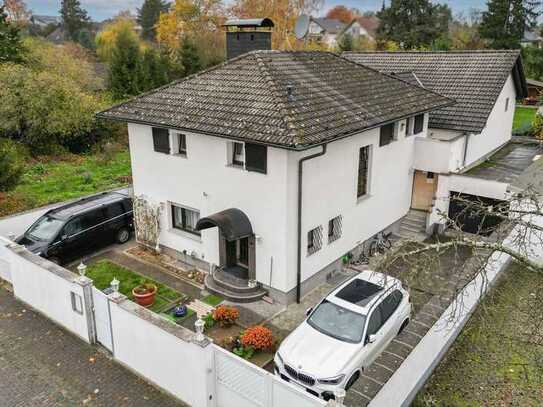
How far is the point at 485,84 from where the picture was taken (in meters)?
21.0

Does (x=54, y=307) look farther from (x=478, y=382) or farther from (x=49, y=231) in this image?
(x=478, y=382)

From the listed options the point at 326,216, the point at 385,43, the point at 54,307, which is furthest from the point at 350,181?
the point at 385,43

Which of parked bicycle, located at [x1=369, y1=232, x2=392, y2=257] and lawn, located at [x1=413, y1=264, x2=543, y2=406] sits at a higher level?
lawn, located at [x1=413, y1=264, x2=543, y2=406]

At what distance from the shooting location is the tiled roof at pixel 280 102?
12.3m

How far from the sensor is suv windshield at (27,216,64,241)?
49.9 ft

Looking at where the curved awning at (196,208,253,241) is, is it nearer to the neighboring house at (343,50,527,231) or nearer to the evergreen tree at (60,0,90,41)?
the neighboring house at (343,50,527,231)

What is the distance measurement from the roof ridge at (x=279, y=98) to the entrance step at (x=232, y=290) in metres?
4.95

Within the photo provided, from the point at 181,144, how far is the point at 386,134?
7.18 m

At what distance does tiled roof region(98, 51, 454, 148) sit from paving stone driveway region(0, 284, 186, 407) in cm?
642

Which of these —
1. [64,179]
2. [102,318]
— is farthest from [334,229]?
[64,179]

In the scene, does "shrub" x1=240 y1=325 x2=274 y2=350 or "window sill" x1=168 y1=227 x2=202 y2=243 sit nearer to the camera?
"shrub" x1=240 y1=325 x2=274 y2=350

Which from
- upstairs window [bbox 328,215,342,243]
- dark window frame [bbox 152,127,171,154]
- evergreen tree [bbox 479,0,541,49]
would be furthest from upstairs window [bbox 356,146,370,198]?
evergreen tree [bbox 479,0,541,49]

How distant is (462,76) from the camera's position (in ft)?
71.4

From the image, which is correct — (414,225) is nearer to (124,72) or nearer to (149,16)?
(124,72)
